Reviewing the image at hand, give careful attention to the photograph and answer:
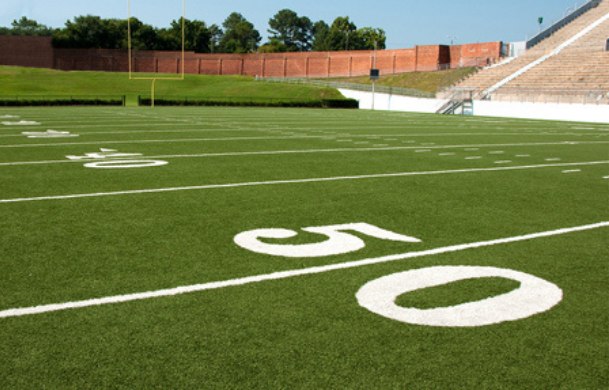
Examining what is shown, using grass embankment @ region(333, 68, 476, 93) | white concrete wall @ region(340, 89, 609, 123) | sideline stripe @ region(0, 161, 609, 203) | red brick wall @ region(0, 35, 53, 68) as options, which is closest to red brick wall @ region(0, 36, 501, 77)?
red brick wall @ region(0, 35, 53, 68)

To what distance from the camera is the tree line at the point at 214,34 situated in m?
83.2

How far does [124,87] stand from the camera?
56719 mm

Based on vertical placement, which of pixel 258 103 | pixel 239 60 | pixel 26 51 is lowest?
pixel 258 103

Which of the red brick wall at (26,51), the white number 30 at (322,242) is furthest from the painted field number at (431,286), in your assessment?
the red brick wall at (26,51)

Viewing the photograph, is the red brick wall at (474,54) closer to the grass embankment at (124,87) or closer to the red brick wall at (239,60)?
the red brick wall at (239,60)

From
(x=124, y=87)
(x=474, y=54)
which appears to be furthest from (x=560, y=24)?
(x=124, y=87)

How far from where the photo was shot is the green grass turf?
8.62ft

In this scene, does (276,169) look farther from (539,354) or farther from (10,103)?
(10,103)

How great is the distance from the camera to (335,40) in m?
112

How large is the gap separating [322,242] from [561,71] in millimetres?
38106

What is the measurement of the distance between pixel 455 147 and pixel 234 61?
74.1 metres

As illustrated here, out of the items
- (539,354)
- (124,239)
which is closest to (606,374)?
(539,354)

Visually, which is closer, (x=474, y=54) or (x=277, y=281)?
(x=277, y=281)

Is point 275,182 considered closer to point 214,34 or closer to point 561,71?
point 561,71
